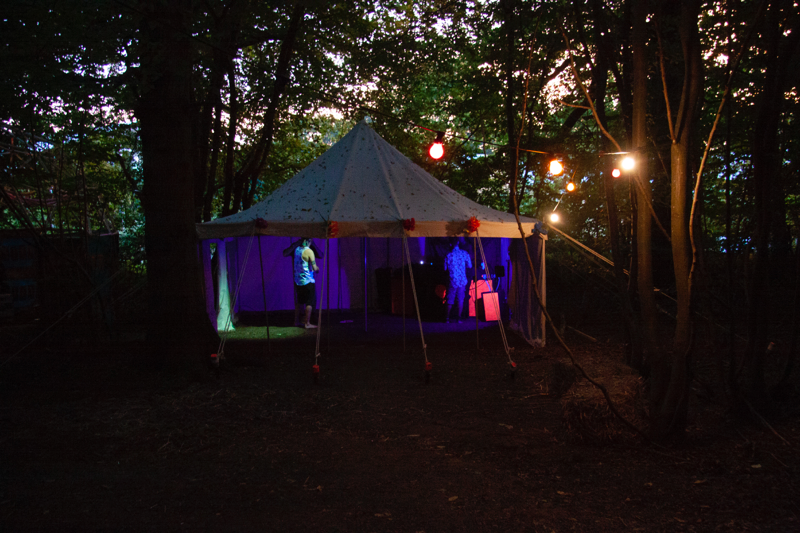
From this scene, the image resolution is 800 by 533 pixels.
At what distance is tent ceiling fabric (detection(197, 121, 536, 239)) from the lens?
740cm

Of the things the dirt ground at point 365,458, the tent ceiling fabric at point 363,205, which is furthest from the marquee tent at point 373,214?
the dirt ground at point 365,458

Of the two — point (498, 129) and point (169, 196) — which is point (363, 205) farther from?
point (498, 129)

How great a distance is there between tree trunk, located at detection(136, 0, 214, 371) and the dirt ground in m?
0.50

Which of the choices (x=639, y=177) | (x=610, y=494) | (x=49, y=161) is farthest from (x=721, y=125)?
(x=49, y=161)

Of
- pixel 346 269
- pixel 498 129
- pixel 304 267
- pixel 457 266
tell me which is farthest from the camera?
pixel 498 129

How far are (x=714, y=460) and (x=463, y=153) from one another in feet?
34.4

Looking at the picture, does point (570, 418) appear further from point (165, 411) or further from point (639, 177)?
point (165, 411)

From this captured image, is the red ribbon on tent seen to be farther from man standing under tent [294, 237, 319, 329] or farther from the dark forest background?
man standing under tent [294, 237, 319, 329]

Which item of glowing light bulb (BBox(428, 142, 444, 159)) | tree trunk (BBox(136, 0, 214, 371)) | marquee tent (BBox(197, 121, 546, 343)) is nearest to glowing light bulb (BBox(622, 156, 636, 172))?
glowing light bulb (BBox(428, 142, 444, 159))

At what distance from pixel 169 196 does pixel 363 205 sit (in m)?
2.75

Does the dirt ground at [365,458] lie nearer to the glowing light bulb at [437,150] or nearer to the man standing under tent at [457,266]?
Result: the glowing light bulb at [437,150]

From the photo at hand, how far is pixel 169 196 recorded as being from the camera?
19.2 ft

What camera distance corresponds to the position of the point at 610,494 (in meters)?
3.21

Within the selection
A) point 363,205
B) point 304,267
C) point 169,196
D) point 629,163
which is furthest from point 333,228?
point 629,163
